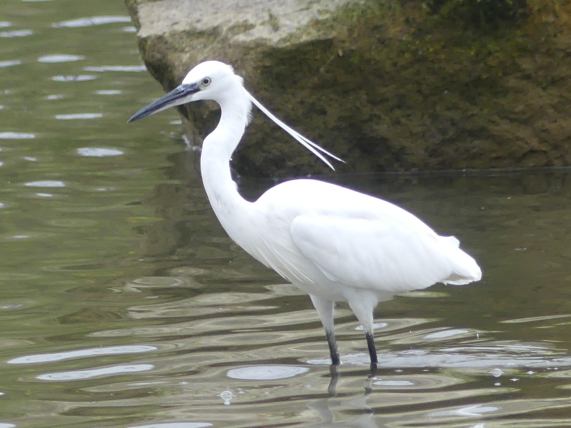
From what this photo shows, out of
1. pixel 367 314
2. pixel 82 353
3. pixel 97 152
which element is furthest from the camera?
pixel 97 152

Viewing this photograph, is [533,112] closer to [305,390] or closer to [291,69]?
[291,69]

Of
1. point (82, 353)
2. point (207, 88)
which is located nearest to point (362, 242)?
point (207, 88)

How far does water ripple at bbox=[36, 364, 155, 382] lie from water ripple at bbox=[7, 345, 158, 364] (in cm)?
21

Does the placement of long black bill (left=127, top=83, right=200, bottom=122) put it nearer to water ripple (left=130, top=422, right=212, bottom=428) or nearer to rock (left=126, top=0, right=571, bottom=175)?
water ripple (left=130, top=422, right=212, bottom=428)

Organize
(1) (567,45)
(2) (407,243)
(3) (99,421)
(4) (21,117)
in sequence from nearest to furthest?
(3) (99,421)
(2) (407,243)
(1) (567,45)
(4) (21,117)

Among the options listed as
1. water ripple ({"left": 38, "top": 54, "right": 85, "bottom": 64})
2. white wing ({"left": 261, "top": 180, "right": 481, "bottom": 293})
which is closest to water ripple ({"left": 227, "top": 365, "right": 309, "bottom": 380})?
white wing ({"left": 261, "top": 180, "right": 481, "bottom": 293})

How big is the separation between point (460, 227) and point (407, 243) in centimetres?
208

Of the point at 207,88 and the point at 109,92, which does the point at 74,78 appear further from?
the point at 207,88

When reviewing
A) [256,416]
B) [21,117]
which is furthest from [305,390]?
[21,117]

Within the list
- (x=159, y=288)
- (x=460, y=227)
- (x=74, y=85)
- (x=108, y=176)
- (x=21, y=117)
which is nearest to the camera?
(x=159, y=288)

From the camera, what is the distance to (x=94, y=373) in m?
6.16

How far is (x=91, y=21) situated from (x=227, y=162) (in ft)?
28.0

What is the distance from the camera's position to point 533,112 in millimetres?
→ 9320

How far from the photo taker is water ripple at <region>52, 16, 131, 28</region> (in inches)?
555
